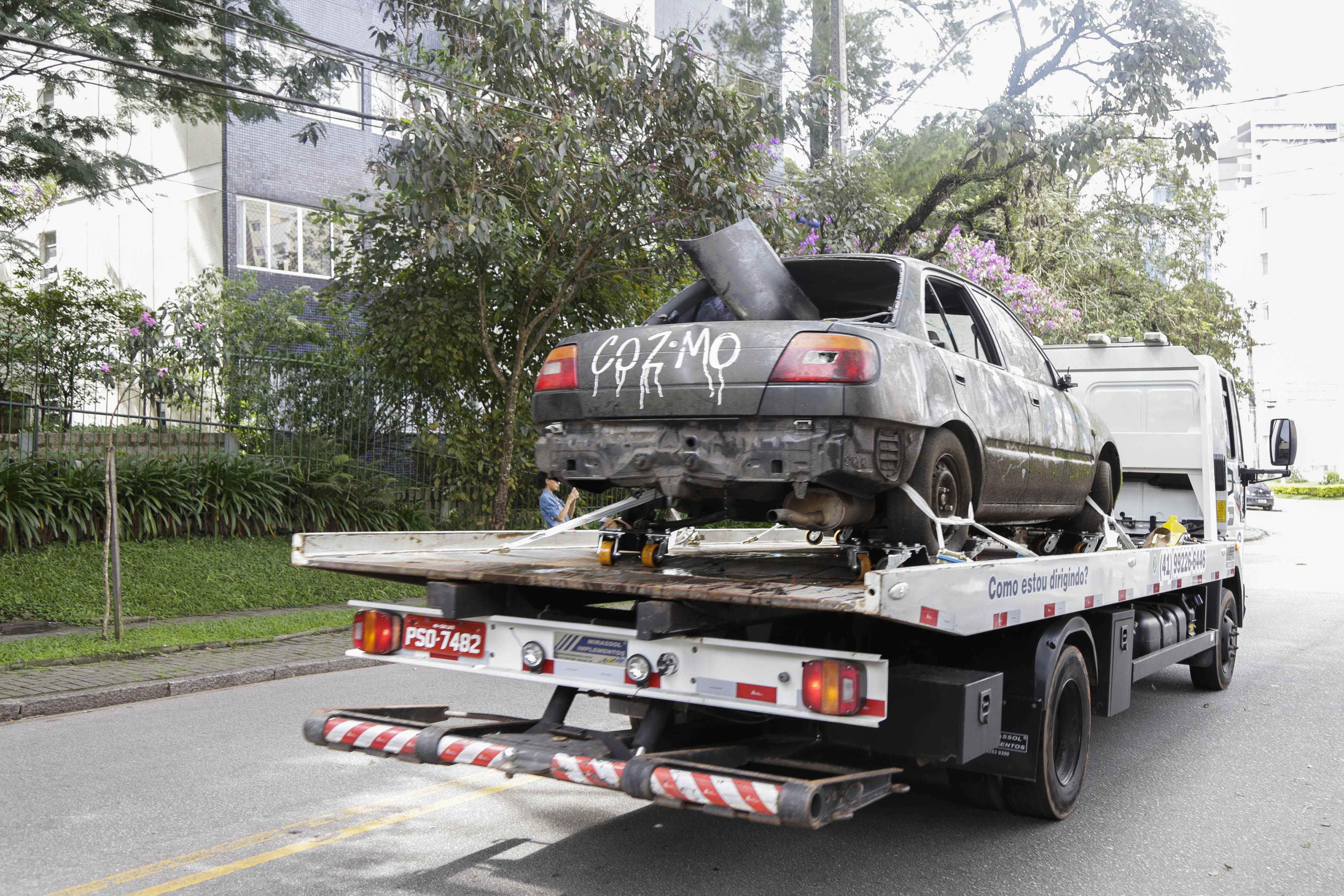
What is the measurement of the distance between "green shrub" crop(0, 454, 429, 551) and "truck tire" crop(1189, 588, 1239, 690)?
32.2ft

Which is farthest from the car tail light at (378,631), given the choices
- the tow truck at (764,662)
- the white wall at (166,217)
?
the white wall at (166,217)

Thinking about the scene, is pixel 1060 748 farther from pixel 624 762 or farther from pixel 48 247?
pixel 48 247

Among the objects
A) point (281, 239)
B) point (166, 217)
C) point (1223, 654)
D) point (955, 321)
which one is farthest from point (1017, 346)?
point (166, 217)

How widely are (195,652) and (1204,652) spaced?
317 inches

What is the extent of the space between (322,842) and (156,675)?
4.68 meters

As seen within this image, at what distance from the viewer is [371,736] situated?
468 cm

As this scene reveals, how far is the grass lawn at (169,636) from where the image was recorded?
9.64m

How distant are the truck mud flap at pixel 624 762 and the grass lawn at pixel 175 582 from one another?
637cm

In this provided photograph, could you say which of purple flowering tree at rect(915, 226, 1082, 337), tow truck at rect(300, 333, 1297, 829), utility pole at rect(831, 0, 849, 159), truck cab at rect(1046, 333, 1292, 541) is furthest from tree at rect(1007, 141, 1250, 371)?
tow truck at rect(300, 333, 1297, 829)

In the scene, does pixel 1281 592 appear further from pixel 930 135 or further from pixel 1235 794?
pixel 1235 794

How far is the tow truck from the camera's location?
4.02 m

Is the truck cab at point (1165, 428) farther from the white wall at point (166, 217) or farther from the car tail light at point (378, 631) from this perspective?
the white wall at point (166, 217)

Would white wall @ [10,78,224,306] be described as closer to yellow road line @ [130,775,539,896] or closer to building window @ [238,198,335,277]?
building window @ [238,198,335,277]

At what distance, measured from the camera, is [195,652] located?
10102 mm
